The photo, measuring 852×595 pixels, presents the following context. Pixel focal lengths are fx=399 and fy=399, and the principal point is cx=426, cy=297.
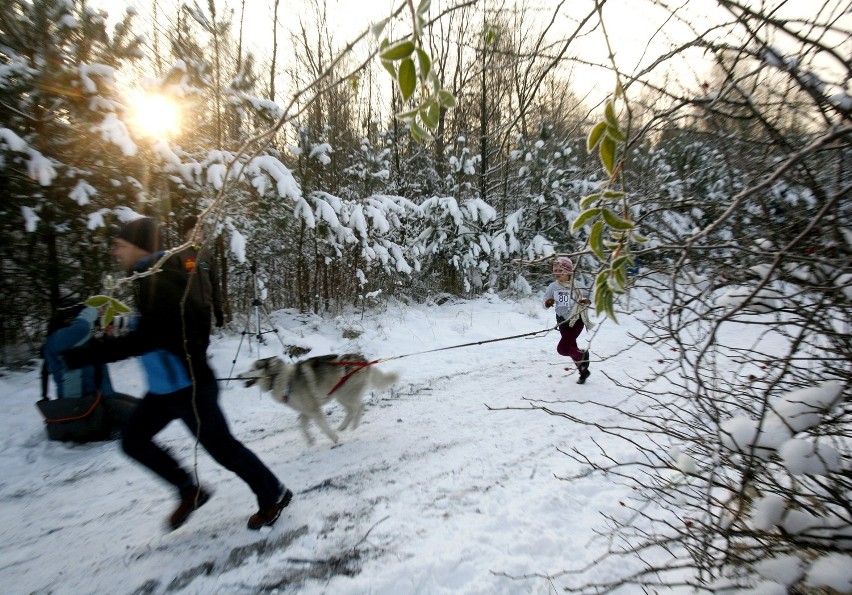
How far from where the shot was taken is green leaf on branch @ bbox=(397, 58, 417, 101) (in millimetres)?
638

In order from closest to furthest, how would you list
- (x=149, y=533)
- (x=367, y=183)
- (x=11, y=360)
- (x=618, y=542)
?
(x=618, y=542), (x=149, y=533), (x=11, y=360), (x=367, y=183)

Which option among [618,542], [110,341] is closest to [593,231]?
[618,542]

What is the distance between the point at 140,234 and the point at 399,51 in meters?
2.87

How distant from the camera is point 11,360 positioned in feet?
19.3

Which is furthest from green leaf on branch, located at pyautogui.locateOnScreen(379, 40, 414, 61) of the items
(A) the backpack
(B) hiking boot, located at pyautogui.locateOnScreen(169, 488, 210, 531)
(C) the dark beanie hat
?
(A) the backpack

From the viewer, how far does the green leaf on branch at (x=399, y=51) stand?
0.63 meters

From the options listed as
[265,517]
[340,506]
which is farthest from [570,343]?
[265,517]

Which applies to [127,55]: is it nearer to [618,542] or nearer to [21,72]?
[21,72]

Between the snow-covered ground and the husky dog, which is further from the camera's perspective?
the husky dog

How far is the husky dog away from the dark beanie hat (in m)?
1.90

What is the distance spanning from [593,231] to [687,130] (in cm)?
123

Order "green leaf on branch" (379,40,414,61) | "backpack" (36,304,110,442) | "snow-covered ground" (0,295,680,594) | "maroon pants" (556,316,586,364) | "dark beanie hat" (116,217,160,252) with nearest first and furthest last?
"green leaf on branch" (379,40,414,61) < "snow-covered ground" (0,295,680,594) < "dark beanie hat" (116,217,160,252) < "backpack" (36,304,110,442) < "maroon pants" (556,316,586,364)

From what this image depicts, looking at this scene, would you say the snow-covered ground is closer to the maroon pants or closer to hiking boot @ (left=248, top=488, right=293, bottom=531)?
hiking boot @ (left=248, top=488, right=293, bottom=531)

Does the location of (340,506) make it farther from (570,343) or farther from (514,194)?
(514,194)
